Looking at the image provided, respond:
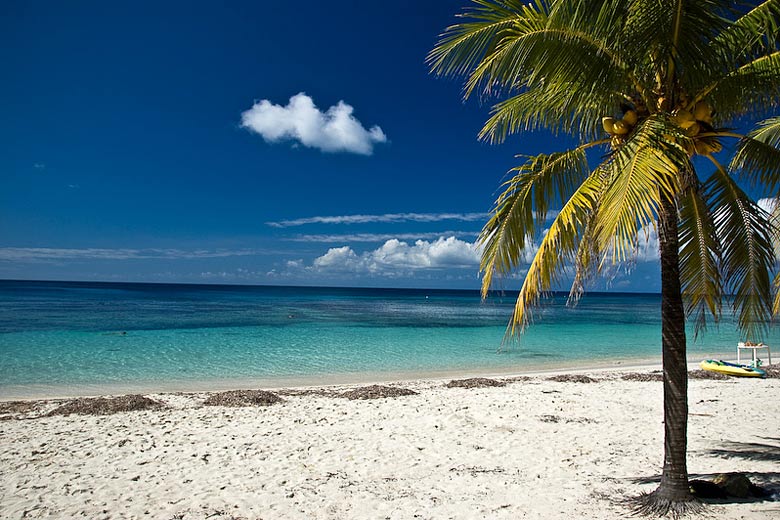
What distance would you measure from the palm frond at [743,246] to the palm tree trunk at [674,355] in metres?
0.71

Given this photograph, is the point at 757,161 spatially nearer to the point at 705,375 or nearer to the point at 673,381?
the point at 673,381

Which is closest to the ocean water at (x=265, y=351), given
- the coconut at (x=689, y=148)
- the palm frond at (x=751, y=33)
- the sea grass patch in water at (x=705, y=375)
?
the sea grass patch in water at (x=705, y=375)

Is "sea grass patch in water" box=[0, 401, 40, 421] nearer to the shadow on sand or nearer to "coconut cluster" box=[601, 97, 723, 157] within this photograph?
the shadow on sand

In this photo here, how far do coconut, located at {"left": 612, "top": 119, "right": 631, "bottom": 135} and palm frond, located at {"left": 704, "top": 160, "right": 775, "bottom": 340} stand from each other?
965 mm

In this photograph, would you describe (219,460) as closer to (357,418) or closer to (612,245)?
(357,418)

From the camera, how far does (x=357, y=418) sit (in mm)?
8547

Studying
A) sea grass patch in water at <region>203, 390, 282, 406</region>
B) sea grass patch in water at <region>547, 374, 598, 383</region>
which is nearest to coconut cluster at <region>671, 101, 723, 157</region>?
sea grass patch in water at <region>203, 390, 282, 406</region>

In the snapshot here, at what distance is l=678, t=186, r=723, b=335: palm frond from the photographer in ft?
16.0

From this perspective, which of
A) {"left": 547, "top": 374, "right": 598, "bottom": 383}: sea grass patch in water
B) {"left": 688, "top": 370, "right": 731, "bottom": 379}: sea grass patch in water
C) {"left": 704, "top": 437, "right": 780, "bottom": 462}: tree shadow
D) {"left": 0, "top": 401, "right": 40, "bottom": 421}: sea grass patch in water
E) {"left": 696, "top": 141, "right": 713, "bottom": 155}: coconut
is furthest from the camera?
{"left": 688, "top": 370, "right": 731, "bottom": 379}: sea grass patch in water

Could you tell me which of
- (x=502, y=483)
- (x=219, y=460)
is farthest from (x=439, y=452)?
(x=219, y=460)

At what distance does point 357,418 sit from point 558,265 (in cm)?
544

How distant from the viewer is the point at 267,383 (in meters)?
13.6

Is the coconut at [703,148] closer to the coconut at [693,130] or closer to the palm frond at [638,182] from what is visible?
the coconut at [693,130]

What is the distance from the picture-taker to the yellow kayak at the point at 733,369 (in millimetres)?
12953
